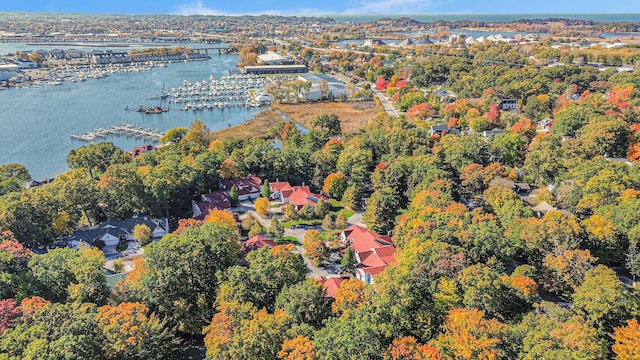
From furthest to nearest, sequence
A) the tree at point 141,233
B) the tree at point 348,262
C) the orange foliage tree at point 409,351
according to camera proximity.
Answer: the tree at point 141,233, the tree at point 348,262, the orange foliage tree at point 409,351

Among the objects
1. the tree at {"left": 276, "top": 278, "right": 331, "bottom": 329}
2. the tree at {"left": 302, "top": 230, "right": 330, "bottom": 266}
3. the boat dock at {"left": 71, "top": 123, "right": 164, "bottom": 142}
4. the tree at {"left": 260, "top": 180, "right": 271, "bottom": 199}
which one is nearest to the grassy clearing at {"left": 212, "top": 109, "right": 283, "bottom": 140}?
the boat dock at {"left": 71, "top": 123, "right": 164, "bottom": 142}

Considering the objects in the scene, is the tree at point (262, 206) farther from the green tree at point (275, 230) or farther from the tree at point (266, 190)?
the green tree at point (275, 230)

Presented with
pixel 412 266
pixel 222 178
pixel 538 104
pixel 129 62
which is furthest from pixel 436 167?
pixel 129 62

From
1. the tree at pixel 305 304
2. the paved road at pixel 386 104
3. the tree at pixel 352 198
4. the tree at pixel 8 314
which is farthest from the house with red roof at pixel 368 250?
the paved road at pixel 386 104

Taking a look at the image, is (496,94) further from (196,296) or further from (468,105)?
(196,296)

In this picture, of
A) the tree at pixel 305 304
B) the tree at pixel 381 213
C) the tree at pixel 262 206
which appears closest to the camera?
the tree at pixel 305 304

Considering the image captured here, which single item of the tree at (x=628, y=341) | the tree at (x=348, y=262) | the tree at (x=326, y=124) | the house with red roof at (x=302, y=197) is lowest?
the tree at (x=348, y=262)

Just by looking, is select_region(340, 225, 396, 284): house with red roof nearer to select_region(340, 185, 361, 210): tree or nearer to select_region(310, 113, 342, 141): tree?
select_region(340, 185, 361, 210): tree
